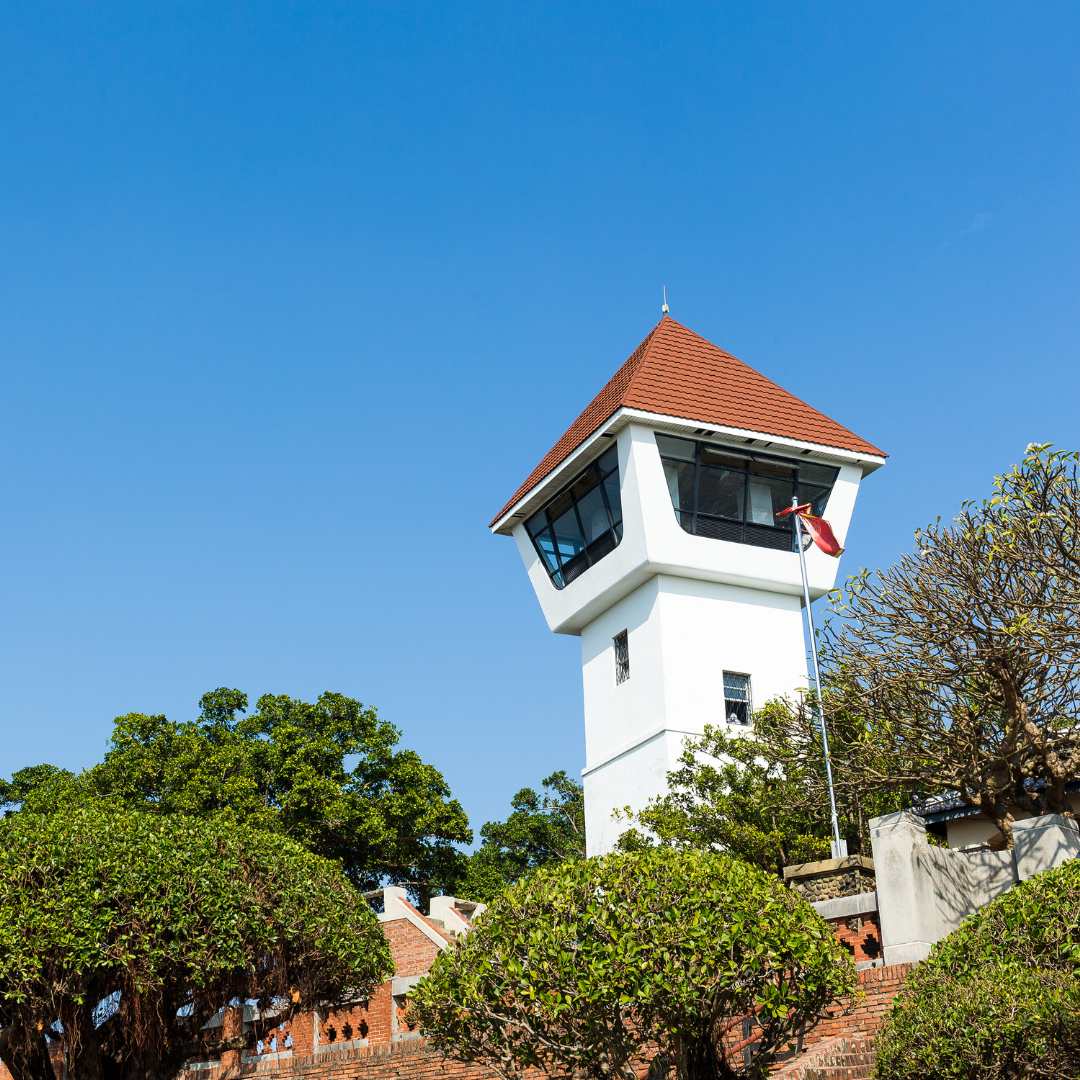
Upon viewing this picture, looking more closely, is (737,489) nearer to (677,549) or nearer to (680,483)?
(680,483)

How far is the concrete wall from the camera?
1341 centimetres

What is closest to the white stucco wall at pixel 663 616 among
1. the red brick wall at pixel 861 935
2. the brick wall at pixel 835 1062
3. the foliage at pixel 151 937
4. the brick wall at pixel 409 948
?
the brick wall at pixel 409 948

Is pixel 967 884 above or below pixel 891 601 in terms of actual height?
below

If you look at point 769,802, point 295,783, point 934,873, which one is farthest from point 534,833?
point 934,873

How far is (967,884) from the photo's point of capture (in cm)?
1437

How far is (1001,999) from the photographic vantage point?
28.6 feet

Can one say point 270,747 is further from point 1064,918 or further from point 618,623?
Result: point 1064,918

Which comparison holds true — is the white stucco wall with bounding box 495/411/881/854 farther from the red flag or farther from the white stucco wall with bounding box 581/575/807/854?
the red flag

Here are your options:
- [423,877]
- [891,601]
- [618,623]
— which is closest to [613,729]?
[618,623]

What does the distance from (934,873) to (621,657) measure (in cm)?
1739

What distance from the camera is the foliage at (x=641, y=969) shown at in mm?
10805

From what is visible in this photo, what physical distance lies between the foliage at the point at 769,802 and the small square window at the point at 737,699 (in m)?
3.12

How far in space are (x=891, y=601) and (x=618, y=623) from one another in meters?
14.3

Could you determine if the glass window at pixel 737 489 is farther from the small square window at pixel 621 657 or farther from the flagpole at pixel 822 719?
the small square window at pixel 621 657
